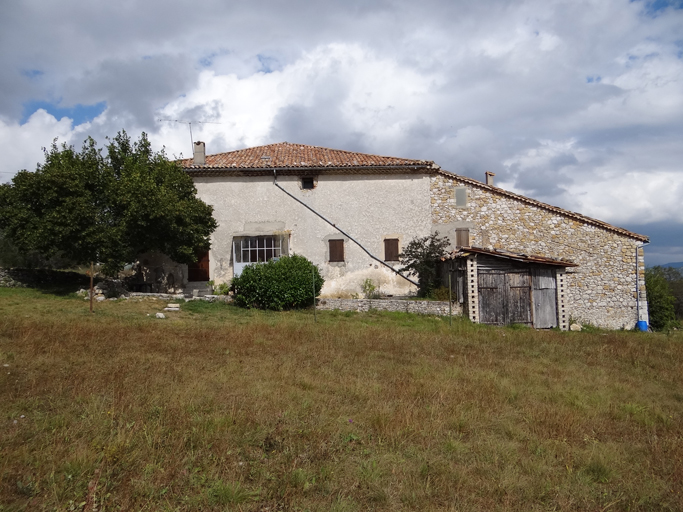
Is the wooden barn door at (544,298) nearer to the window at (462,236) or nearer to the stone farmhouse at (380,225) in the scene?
the stone farmhouse at (380,225)

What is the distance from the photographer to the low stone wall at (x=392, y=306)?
16.0 m

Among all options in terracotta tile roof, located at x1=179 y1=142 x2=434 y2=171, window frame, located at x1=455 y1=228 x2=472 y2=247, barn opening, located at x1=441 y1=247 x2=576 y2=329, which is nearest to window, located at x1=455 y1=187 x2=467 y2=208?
window frame, located at x1=455 y1=228 x2=472 y2=247

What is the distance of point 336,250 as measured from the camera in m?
20.2

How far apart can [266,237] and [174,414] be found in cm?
1510

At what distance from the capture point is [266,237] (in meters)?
20.0

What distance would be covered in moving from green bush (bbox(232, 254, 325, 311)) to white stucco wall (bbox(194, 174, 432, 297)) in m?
3.57

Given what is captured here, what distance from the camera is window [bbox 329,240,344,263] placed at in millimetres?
20156

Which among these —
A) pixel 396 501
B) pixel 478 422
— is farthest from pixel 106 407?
pixel 478 422

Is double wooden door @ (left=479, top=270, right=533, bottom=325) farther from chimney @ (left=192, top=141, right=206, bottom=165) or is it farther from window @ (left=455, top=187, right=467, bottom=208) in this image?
chimney @ (left=192, top=141, right=206, bottom=165)

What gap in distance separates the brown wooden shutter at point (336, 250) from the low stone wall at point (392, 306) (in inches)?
149

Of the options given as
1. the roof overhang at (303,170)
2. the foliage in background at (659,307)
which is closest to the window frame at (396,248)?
the roof overhang at (303,170)

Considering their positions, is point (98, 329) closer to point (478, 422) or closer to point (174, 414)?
point (174, 414)

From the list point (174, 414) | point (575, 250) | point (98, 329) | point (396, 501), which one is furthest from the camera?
point (575, 250)

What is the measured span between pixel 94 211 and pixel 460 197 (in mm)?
14521
